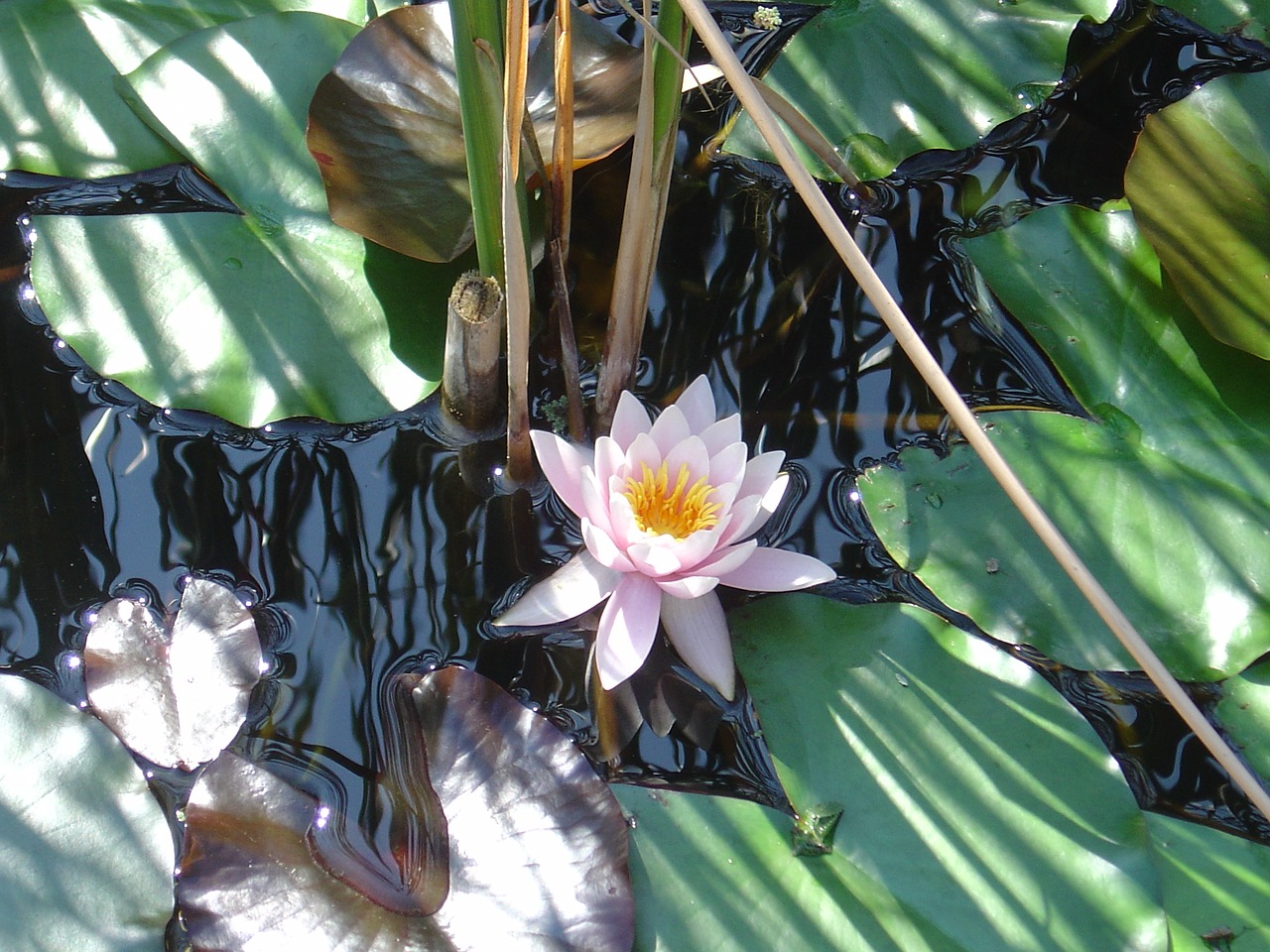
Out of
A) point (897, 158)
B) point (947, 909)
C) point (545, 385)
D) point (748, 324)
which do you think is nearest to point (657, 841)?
point (947, 909)

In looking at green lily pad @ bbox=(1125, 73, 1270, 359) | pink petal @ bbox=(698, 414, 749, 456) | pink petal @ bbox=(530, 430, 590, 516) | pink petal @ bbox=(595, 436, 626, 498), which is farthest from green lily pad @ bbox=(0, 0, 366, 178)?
green lily pad @ bbox=(1125, 73, 1270, 359)

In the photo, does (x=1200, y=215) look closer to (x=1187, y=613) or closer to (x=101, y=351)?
(x=1187, y=613)

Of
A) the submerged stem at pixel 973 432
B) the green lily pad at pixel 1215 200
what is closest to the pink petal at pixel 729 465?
the submerged stem at pixel 973 432

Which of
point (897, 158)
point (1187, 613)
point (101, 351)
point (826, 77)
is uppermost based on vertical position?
point (101, 351)

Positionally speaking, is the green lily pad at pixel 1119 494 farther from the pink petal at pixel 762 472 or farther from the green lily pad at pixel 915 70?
the green lily pad at pixel 915 70

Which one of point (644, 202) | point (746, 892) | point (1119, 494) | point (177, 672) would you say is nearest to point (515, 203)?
point (644, 202)
